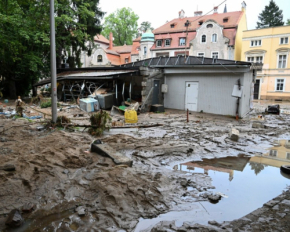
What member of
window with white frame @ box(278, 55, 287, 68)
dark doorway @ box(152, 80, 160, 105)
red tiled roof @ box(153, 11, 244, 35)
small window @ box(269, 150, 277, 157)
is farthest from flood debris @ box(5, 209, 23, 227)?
window with white frame @ box(278, 55, 287, 68)

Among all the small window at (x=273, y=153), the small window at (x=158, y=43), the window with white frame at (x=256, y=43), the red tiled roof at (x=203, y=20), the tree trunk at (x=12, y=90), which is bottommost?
the small window at (x=273, y=153)

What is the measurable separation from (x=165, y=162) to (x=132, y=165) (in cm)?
104

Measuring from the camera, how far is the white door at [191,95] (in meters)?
17.0

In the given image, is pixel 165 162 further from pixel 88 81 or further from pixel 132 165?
pixel 88 81

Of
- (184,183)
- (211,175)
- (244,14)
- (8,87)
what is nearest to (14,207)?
(184,183)

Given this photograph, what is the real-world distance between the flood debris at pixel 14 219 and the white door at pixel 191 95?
1489cm

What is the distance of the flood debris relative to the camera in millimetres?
3276

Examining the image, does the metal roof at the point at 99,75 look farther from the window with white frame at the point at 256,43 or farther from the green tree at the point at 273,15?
the green tree at the point at 273,15

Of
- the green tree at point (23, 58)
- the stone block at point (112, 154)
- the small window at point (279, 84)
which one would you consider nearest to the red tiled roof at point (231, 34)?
the small window at point (279, 84)

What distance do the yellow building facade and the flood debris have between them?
119 feet

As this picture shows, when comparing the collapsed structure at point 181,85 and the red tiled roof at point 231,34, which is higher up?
the red tiled roof at point 231,34

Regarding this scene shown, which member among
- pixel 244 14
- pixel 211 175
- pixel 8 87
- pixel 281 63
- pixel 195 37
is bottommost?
pixel 211 175

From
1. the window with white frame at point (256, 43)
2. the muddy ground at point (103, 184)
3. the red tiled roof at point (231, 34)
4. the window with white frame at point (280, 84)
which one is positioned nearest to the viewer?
the muddy ground at point (103, 184)

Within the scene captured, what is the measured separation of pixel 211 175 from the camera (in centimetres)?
568
